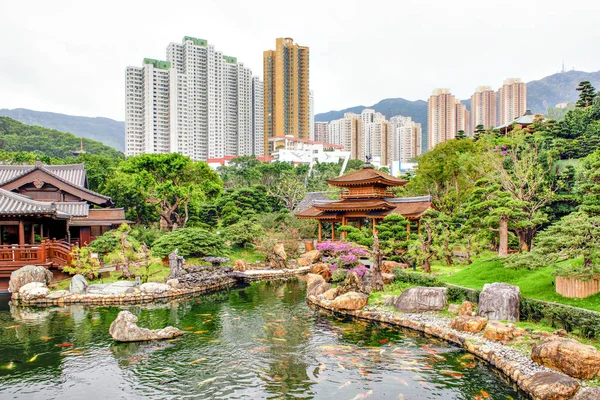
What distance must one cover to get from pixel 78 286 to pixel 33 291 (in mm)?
1666

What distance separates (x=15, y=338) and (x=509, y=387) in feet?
46.0

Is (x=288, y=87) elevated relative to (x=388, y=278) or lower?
elevated

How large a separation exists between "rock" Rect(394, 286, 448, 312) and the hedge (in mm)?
423

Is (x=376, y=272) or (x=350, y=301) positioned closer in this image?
(x=350, y=301)

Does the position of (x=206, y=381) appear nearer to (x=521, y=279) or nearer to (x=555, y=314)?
(x=555, y=314)

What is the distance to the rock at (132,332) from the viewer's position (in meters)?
13.3

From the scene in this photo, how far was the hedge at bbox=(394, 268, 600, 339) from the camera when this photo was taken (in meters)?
10.8

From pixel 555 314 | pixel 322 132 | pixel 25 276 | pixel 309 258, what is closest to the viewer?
pixel 555 314

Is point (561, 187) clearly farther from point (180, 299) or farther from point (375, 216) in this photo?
point (180, 299)

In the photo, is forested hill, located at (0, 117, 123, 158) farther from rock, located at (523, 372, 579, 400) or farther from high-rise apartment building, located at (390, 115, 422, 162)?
high-rise apartment building, located at (390, 115, 422, 162)

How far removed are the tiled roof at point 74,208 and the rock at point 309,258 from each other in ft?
41.7

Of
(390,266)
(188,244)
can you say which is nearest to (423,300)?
(390,266)

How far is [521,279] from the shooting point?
1495cm

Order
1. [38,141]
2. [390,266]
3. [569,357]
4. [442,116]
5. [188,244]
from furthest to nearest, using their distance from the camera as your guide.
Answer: [442,116] → [38,141] → [188,244] → [390,266] → [569,357]
